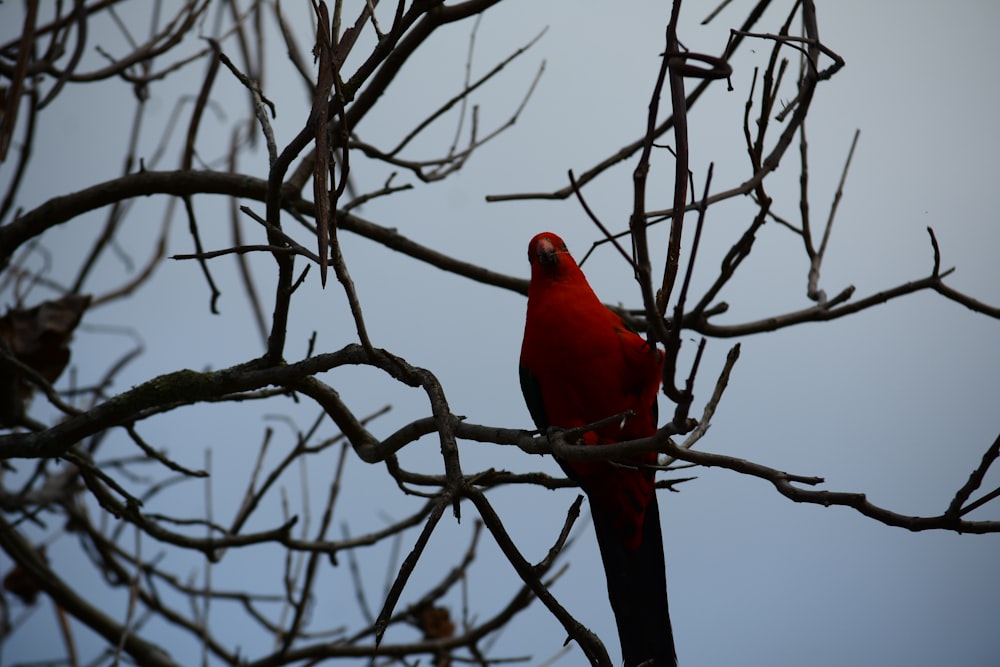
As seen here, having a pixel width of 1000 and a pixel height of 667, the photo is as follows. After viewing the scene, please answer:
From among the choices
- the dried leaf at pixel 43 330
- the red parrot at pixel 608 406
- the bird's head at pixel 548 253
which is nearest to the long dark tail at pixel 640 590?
the red parrot at pixel 608 406

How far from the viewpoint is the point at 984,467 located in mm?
1492

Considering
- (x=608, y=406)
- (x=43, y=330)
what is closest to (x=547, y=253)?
(x=608, y=406)

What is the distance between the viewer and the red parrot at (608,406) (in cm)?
267

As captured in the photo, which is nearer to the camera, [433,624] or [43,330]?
[43,330]

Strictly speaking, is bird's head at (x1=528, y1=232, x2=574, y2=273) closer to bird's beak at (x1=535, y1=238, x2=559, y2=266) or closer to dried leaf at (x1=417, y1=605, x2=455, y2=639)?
bird's beak at (x1=535, y1=238, x2=559, y2=266)

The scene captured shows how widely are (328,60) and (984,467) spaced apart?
134 cm

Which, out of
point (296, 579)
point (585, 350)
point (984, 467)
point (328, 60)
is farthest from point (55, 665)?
point (984, 467)

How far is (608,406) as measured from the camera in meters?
2.66

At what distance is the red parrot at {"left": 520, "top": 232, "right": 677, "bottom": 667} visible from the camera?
8.77 feet

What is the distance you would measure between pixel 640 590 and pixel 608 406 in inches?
26.5

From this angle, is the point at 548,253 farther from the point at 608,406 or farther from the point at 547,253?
the point at 608,406

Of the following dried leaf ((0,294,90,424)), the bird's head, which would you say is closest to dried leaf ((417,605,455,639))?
the bird's head

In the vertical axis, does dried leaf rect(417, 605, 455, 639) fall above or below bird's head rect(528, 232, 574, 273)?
below

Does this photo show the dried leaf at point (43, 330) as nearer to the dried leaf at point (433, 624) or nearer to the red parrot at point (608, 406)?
the red parrot at point (608, 406)
